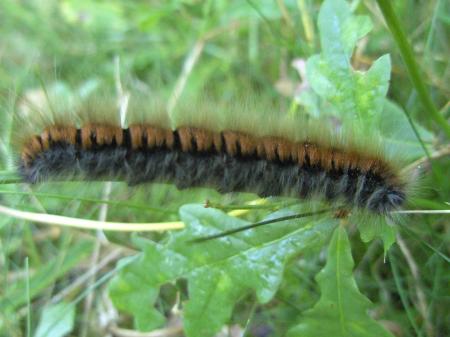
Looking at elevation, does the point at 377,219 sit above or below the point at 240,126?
below

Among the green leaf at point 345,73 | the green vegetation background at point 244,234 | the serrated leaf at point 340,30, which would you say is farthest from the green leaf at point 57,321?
the serrated leaf at point 340,30

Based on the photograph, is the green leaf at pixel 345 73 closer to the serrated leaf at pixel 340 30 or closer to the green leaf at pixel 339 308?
the serrated leaf at pixel 340 30

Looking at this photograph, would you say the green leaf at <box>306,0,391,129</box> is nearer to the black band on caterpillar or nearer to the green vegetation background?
the green vegetation background

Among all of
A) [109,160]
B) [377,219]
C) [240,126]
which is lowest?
[377,219]

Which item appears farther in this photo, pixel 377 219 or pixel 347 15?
pixel 347 15

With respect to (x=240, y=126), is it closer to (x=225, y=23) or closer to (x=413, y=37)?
(x=413, y=37)

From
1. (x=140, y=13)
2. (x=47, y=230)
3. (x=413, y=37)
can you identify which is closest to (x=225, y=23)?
(x=140, y=13)

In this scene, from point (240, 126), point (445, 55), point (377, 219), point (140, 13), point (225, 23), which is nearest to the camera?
point (377, 219)

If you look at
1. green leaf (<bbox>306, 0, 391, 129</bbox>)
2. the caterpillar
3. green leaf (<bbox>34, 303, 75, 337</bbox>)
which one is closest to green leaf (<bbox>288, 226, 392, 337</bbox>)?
the caterpillar
